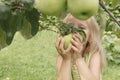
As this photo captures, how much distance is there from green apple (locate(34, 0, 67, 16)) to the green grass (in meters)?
A: 4.18

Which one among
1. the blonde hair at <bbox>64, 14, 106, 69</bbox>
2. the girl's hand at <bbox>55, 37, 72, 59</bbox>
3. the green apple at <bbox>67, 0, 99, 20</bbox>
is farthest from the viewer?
the blonde hair at <bbox>64, 14, 106, 69</bbox>

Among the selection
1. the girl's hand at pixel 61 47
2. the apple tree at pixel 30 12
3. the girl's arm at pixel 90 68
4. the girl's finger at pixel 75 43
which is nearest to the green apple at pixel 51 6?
the apple tree at pixel 30 12

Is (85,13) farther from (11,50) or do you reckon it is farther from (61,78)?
A: (11,50)

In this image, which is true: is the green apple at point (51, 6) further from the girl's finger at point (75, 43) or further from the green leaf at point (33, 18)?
the girl's finger at point (75, 43)

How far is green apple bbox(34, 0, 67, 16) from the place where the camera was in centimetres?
92

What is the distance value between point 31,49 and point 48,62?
1.01m

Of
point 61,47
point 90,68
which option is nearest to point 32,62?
point 90,68

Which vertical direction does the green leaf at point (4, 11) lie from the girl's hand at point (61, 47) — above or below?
above

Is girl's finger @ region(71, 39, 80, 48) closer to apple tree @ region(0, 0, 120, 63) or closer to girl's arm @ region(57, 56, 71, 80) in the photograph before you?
girl's arm @ region(57, 56, 71, 80)

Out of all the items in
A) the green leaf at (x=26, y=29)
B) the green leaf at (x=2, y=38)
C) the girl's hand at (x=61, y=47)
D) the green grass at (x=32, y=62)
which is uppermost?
the green leaf at (x=26, y=29)

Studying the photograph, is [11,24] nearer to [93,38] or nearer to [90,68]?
[93,38]

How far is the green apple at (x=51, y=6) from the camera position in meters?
0.92

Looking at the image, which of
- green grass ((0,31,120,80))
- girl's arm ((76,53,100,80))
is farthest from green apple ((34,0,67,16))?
green grass ((0,31,120,80))

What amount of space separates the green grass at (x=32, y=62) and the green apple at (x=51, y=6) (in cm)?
418
